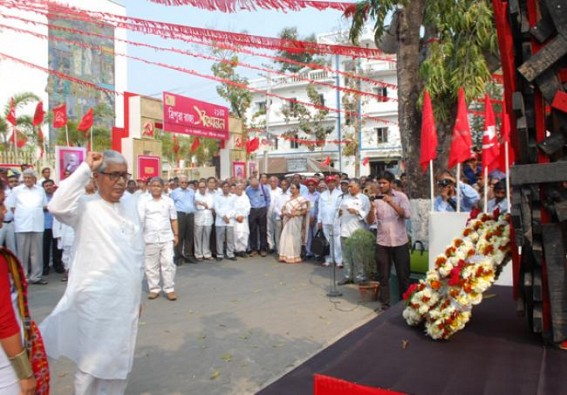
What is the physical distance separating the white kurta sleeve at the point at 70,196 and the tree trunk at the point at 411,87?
564cm

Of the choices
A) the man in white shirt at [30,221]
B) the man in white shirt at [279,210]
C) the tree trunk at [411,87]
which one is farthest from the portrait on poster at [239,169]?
the tree trunk at [411,87]

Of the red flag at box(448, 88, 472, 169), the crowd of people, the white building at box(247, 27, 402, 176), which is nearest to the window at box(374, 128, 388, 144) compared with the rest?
the white building at box(247, 27, 402, 176)

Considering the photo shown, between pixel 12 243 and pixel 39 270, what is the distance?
69 centimetres

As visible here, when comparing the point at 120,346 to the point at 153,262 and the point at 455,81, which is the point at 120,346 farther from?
the point at 455,81

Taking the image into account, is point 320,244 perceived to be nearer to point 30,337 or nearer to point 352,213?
point 352,213

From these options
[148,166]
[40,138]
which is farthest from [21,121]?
[148,166]

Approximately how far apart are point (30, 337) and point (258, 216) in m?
9.91

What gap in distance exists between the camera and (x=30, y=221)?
8.52 metres

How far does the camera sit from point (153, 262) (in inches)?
293

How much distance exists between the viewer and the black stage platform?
6.91ft

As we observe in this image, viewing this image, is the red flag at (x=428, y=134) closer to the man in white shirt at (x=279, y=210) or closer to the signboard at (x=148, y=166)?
the man in white shirt at (x=279, y=210)

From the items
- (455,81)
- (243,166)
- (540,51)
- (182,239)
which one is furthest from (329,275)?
(243,166)

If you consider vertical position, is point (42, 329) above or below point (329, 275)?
above

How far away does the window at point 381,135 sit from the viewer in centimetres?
3371
